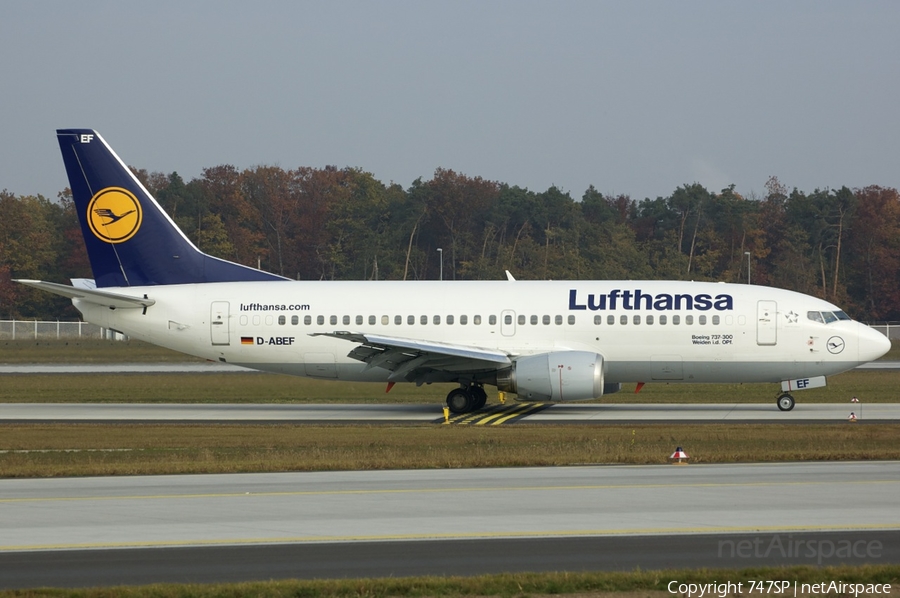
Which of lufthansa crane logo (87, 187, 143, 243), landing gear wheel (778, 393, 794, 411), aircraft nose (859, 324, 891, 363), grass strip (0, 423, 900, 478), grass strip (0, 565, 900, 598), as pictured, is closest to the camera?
grass strip (0, 565, 900, 598)

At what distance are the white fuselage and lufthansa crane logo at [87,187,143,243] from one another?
5.63 ft

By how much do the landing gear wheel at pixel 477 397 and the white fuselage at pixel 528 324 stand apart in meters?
1.23

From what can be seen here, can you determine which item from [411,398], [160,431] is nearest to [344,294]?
[411,398]

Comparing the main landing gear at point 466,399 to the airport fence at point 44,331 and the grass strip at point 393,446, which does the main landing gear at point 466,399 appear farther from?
the airport fence at point 44,331

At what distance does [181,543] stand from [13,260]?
98.1 metres

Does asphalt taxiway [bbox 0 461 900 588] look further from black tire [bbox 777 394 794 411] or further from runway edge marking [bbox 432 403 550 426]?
black tire [bbox 777 394 794 411]

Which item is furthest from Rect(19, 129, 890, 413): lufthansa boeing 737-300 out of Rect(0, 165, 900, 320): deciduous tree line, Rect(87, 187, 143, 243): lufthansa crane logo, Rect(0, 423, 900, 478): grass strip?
Rect(0, 165, 900, 320): deciduous tree line

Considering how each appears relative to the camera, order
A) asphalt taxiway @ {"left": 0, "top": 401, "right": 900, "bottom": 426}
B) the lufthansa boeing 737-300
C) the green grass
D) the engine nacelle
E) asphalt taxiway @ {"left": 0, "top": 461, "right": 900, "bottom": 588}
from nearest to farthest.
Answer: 1. asphalt taxiway @ {"left": 0, "top": 461, "right": 900, "bottom": 588}
2. asphalt taxiway @ {"left": 0, "top": 401, "right": 900, "bottom": 426}
3. the engine nacelle
4. the lufthansa boeing 737-300
5. the green grass

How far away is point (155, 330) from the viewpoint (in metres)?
32.5

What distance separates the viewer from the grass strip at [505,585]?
9930 mm
